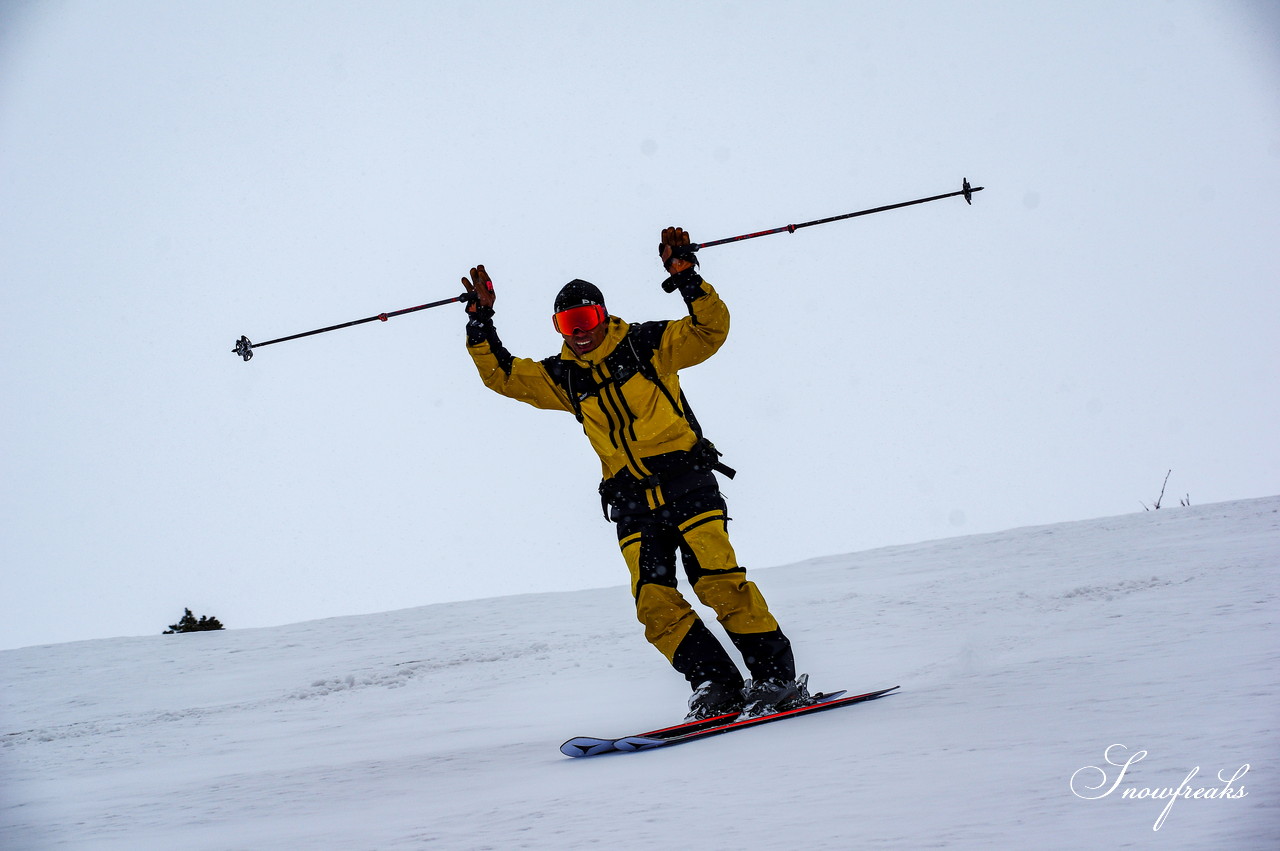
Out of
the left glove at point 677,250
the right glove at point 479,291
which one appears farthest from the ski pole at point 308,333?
the left glove at point 677,250

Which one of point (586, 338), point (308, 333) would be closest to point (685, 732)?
point (586, 338)

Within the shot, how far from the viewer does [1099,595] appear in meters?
6.57

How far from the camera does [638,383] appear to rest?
14.9 feet

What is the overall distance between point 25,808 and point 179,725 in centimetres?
258

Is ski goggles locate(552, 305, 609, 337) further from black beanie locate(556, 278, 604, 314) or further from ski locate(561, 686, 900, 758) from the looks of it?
ski locate(561, 686, 900, 758)

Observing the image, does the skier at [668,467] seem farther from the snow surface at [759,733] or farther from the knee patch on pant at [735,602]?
the snow surface at [759,733]

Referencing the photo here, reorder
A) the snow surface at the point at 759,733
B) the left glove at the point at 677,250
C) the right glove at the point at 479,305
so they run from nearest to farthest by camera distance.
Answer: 1. the snow surface at the point at 759,733
2. the left glove at the point at 677,250
3. the right glove at the point at 479,305

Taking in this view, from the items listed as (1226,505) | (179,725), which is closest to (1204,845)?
(179,725)

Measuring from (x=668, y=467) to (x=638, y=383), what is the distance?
17.2 inches

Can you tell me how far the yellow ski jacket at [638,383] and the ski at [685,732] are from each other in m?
1.10

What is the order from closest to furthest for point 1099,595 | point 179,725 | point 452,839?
point 452,839, point 179,725, point 1099,595

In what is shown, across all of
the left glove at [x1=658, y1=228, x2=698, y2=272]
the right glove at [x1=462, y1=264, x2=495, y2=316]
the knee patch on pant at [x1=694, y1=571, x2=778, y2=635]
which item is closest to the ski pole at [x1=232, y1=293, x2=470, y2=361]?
the right glove at [x1=462, y1=264, x2=495, y2=316]

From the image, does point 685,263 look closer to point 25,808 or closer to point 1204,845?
point 1204,845

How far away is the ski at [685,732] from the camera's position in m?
3.71
